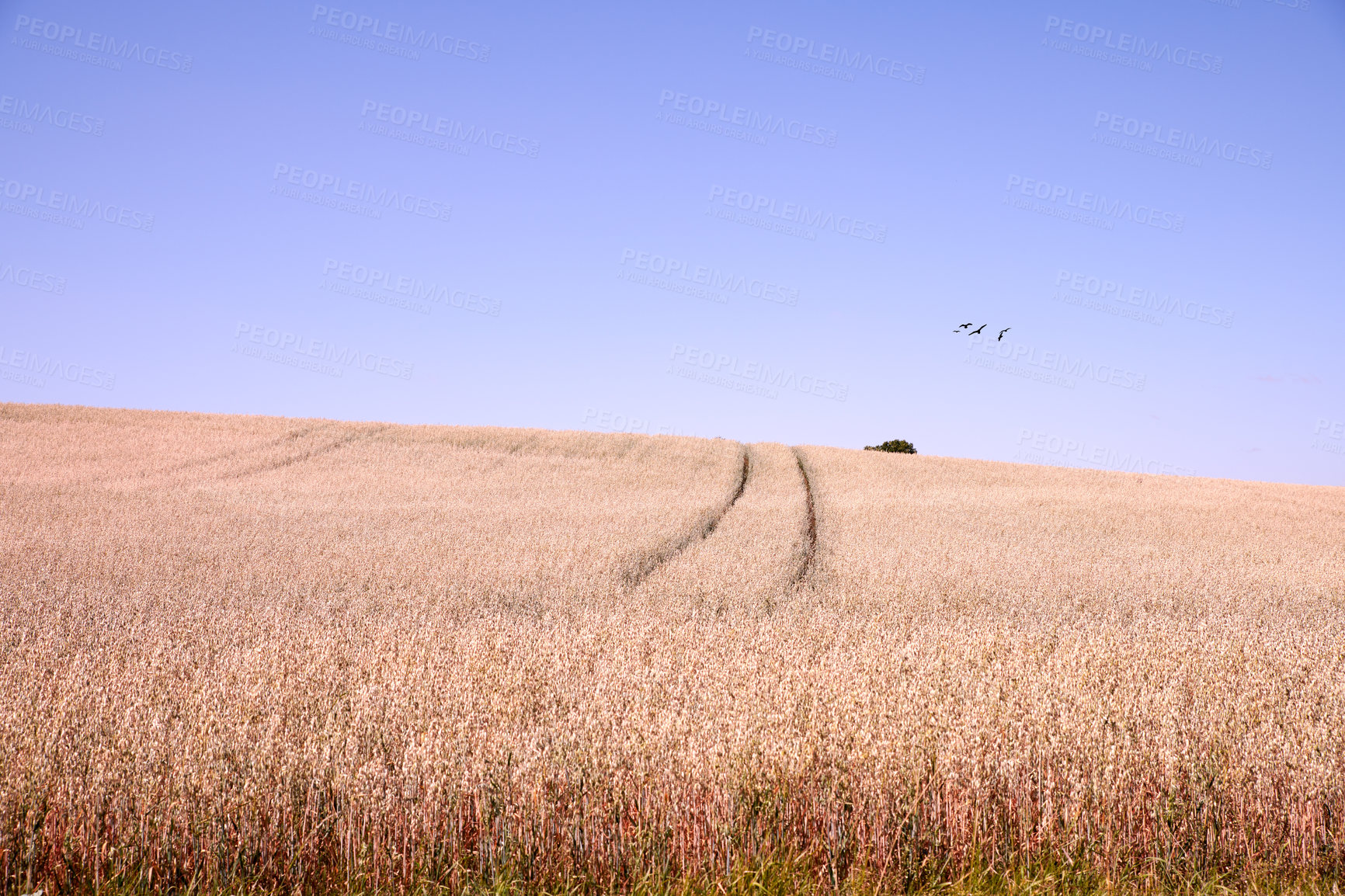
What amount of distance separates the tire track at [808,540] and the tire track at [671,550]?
7.21ft

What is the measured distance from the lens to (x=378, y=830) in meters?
4.49

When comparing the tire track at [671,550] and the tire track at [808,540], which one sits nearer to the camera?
the tire track at [671,550]

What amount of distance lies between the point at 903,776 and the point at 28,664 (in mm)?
8361

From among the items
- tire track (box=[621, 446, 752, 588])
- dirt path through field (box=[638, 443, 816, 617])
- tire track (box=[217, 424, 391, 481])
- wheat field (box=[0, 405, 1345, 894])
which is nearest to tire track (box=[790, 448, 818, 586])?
dirt path through field (box=[638, 443, 816, 617])

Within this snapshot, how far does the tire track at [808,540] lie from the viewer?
15.8m

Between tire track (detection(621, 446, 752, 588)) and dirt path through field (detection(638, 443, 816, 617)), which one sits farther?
tire track (detection(621, 446, 752, 588))

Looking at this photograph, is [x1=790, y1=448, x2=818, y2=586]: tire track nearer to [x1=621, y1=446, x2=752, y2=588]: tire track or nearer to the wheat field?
the wheat field

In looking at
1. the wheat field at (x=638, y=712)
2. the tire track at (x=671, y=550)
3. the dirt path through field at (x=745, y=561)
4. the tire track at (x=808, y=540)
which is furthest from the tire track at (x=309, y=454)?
the tire track at (x=808, y=540)

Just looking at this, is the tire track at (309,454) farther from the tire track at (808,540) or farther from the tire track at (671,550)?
the tire track at (808,540)

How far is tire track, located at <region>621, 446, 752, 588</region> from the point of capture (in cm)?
1488

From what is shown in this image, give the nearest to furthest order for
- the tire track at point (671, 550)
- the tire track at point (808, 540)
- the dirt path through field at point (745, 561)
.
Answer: the dirt path through field at point (745, 561) → the tire track at point (671, 550) → the tire track at point (808, 540)

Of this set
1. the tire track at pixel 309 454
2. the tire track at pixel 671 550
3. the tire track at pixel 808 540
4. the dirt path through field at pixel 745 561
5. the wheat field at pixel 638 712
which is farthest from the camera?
the tire track at pixel 309 454

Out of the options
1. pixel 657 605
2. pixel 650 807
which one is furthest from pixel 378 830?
pixel 657 605

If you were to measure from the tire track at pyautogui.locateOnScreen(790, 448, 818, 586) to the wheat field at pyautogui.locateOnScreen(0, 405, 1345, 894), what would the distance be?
350 millimetres
